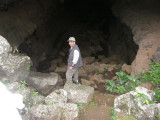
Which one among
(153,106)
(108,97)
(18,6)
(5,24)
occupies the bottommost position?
(108,97)

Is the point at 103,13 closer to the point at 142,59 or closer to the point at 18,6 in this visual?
the point at 18,6

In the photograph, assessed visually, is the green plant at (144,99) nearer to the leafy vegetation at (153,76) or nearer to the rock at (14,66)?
the leafy vegetation at (153,76)

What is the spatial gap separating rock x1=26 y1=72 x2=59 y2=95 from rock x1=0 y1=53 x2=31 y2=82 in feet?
1.54

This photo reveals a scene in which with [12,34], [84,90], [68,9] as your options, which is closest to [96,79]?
[84,90]

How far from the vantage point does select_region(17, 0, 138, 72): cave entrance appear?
661 cm

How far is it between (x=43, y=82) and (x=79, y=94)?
4.40ft

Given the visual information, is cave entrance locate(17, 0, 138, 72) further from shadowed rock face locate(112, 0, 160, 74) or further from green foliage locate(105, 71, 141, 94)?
green foliage locate(105, 71, 141, 94)

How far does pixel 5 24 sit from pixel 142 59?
16.0 feet

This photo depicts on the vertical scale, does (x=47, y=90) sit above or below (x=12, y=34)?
below

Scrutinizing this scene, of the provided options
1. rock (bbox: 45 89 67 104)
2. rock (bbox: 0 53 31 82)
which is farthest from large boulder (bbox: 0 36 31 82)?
rock (bbox: 45 89 67 104)

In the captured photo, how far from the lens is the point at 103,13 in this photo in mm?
11875

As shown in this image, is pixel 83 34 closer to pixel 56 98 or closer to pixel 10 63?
pixel 10 63

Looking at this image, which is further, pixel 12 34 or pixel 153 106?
pixel 12 34

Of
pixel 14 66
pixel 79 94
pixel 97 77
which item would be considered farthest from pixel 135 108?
pixel 97 77
